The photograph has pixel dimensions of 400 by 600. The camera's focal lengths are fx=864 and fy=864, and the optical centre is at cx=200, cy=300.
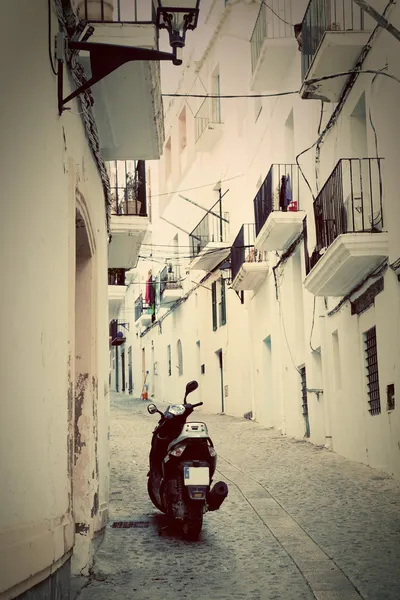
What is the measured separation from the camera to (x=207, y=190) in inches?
1045

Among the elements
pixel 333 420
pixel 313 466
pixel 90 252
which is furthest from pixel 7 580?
pixel 333 420

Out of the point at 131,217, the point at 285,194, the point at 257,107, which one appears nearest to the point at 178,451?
the point at 131,217

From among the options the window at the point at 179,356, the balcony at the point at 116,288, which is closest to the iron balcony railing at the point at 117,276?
the balcony at the point at 116,288

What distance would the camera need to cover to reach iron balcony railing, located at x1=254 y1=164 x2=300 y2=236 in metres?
16.3

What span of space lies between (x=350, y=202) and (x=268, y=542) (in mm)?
5869

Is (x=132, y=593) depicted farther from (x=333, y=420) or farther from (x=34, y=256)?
(x=333, y=420)

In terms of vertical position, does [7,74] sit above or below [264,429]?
above

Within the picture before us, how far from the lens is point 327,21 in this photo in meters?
12.1

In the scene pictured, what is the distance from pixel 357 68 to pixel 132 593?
8285 millimetres

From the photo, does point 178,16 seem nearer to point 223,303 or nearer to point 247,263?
point 247,263

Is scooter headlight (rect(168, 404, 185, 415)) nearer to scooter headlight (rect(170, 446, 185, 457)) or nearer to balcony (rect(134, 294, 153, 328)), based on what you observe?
scooter headlight (rect(170, 446, 185, 457))

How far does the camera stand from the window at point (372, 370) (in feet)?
39.3

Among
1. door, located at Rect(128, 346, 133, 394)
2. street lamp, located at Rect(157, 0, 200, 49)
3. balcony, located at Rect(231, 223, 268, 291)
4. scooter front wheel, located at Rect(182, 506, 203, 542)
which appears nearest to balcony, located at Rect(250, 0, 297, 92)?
balcony, located at Rect(231, 223, 268, 291)

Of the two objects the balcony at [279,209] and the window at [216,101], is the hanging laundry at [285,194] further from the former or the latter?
the window at [216,101]
